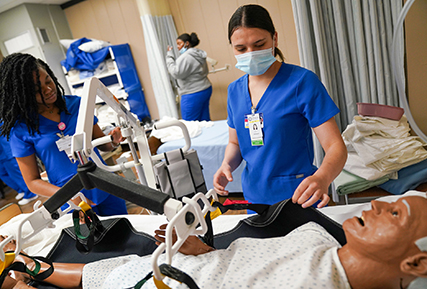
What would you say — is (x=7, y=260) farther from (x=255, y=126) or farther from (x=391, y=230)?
(x=391, y=230)

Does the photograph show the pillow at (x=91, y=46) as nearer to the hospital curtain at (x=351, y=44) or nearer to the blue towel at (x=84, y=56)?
the blue towel at (x=84, y=56)

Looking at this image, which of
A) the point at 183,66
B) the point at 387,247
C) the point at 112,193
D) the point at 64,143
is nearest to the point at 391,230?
the point at 387,247

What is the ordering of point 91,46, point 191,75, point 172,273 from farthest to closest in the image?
1. point 91,46
2. point 191,75
3. point 172,273

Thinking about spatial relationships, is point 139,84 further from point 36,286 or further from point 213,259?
point 213,259

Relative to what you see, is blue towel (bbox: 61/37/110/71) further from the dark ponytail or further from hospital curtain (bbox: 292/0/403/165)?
hospital curtain (bbox: 292/0/403/165)

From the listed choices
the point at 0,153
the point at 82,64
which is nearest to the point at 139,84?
the point at 82,64

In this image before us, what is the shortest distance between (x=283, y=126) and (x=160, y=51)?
125 inches

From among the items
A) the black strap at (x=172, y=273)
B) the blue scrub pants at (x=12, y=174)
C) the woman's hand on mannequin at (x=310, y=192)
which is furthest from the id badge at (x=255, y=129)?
the blue scrub pants at (x=12, y=174)

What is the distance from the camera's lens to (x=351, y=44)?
1.89 m

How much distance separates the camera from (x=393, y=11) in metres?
1.76

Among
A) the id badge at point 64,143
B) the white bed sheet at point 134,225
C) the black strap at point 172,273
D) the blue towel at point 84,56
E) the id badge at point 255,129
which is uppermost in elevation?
the blue towel at point 84,56

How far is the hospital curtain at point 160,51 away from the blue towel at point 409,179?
118 inches

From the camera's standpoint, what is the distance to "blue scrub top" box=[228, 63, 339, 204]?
3.32 ft

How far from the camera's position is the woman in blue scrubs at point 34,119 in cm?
135
